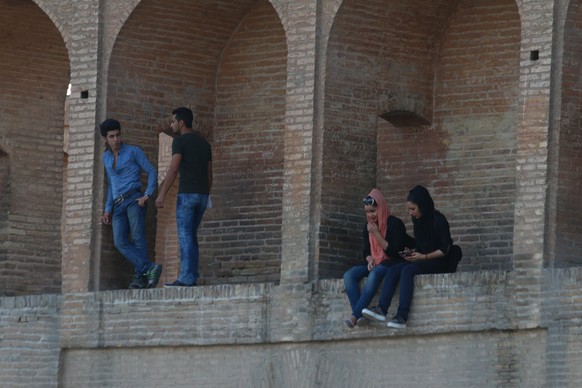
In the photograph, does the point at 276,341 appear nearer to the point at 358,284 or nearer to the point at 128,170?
the point at 358,284

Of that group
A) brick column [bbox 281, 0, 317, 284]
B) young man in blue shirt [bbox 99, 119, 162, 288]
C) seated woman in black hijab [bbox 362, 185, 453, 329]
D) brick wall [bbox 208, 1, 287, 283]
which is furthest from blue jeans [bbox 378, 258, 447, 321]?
young man in blue shirt [bbox 99, 119, 162, 288]

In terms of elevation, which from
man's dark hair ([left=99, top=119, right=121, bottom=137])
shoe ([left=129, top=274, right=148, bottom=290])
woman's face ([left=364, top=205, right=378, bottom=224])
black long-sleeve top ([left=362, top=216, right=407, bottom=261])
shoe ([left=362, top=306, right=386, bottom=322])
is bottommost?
shoe ([left=362, top=306, right=386, bottom=322])

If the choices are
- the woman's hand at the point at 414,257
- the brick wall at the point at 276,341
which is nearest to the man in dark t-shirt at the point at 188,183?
the brick wall at the point at 276,341

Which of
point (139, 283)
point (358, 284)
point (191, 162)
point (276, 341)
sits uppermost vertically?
point (191, 162)

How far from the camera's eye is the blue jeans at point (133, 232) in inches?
965

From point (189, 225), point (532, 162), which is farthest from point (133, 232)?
point (532, 162)

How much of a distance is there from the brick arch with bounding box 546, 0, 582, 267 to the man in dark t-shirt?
3.73 m

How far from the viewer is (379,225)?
890 inches

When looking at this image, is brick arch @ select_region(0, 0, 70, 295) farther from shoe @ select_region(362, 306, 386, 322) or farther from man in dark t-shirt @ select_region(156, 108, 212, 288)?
shoe @ select_region(362, 306, 386, 322)

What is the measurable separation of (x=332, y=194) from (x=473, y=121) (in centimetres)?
158

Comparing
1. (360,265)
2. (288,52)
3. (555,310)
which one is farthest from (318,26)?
(555,310)

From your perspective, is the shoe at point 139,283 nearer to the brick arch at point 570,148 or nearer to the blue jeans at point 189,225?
the blue jeans at point 189,225

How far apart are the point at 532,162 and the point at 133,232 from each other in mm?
4396

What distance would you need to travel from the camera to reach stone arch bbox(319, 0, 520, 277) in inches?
930
